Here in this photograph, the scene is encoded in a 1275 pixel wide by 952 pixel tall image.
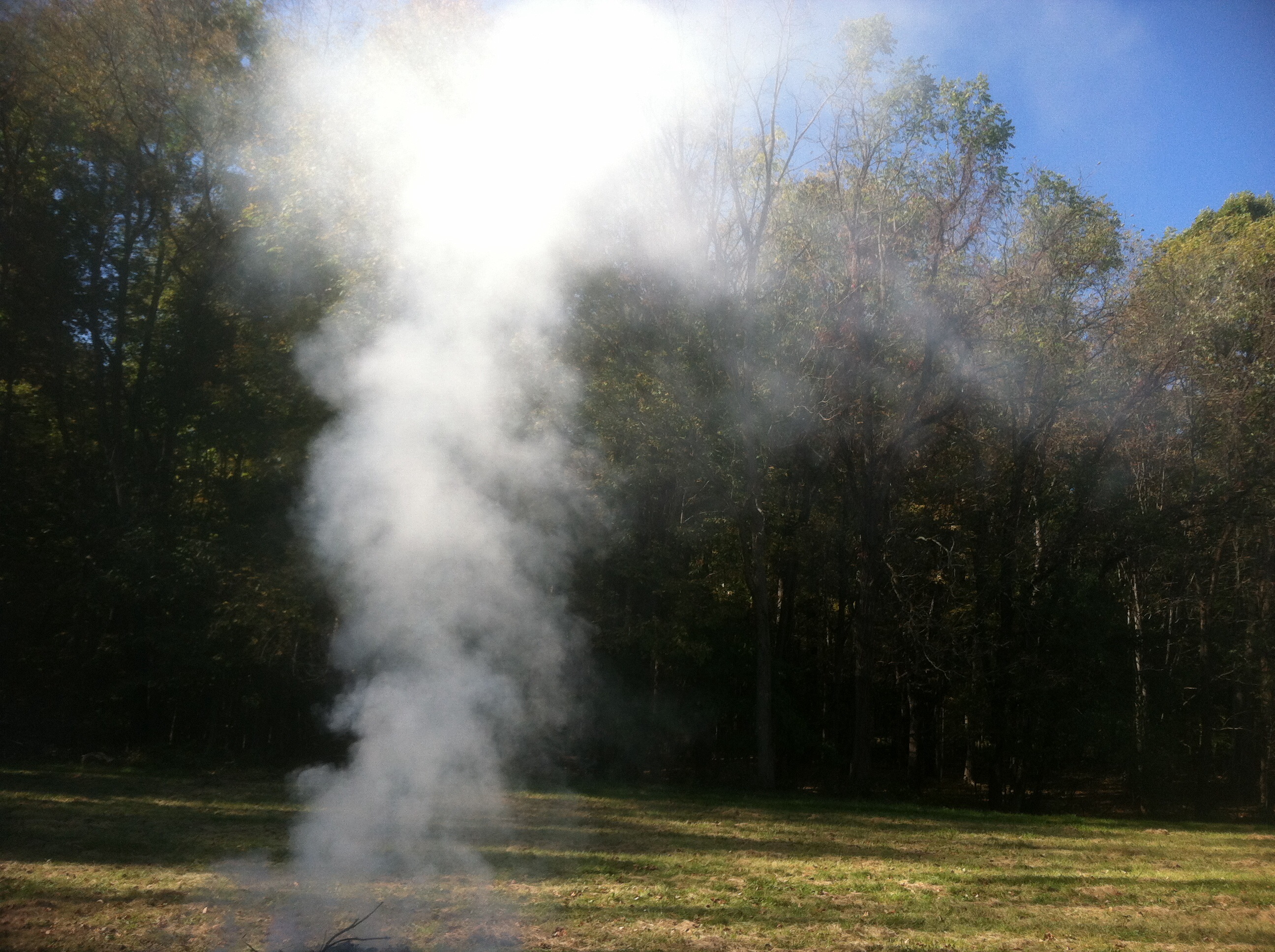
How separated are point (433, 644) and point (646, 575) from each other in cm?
868

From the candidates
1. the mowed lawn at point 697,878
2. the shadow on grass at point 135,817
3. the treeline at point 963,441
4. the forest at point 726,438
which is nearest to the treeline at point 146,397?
the forest at point 726,438

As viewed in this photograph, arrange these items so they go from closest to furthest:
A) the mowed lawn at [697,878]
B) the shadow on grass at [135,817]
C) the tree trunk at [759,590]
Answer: the mowed lawn at [697,878], the shadow on grass at [135,817], the tree trunk at [759,590]

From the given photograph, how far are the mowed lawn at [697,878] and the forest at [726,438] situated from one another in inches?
144

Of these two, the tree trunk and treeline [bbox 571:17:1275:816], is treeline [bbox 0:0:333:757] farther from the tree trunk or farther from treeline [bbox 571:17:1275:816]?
the tree trunk

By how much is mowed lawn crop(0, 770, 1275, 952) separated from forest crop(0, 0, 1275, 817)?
366 cm

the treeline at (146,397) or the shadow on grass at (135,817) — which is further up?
the treeline at (146,397)

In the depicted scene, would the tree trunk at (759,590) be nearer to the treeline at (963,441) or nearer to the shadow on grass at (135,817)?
the treeline at (963,441)

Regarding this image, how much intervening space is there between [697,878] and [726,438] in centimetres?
964

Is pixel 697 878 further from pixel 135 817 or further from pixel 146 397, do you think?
pixel 146 397

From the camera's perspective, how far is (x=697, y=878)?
25.8 feet

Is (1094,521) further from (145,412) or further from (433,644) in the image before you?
(145,412)

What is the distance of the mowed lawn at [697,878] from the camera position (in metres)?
5.96

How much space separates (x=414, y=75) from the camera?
1400cm

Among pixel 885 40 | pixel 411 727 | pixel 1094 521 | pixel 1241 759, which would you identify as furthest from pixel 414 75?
pixel 1241 759
